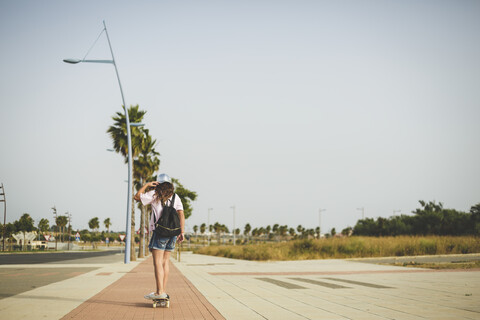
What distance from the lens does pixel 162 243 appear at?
6883 mm

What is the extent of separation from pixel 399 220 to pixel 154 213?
7728 centimetres

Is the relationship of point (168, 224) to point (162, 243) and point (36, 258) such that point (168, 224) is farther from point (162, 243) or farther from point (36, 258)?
point (36, 258)

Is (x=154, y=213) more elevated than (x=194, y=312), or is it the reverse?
(x=154, y=213)

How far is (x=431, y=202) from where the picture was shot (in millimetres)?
86312

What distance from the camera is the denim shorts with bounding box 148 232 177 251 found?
6867 mm

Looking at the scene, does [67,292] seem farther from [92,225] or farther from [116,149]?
[92,225]

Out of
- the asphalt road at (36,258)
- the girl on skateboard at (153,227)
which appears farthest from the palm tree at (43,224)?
the girl on skateboard at (153,227)

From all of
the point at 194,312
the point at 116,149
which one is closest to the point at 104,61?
the point at 116,149

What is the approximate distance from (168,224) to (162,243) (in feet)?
1.05

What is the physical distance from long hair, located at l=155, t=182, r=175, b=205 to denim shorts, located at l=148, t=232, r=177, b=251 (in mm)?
553

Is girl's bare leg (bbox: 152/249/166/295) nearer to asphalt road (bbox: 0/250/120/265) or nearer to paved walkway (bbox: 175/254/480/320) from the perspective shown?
paved walkway (bbox: 175/254/480/320)

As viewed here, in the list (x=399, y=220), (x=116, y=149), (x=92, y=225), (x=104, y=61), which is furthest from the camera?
(x=92, y=225)

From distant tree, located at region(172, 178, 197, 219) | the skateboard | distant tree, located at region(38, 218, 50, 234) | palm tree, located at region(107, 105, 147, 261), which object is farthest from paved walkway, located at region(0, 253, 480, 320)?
distant tree, located at region(38, 218, 50, 234)

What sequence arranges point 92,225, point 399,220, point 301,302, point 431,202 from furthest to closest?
point 92,225 < point 431,202 < point 399,220 < point 301,302
